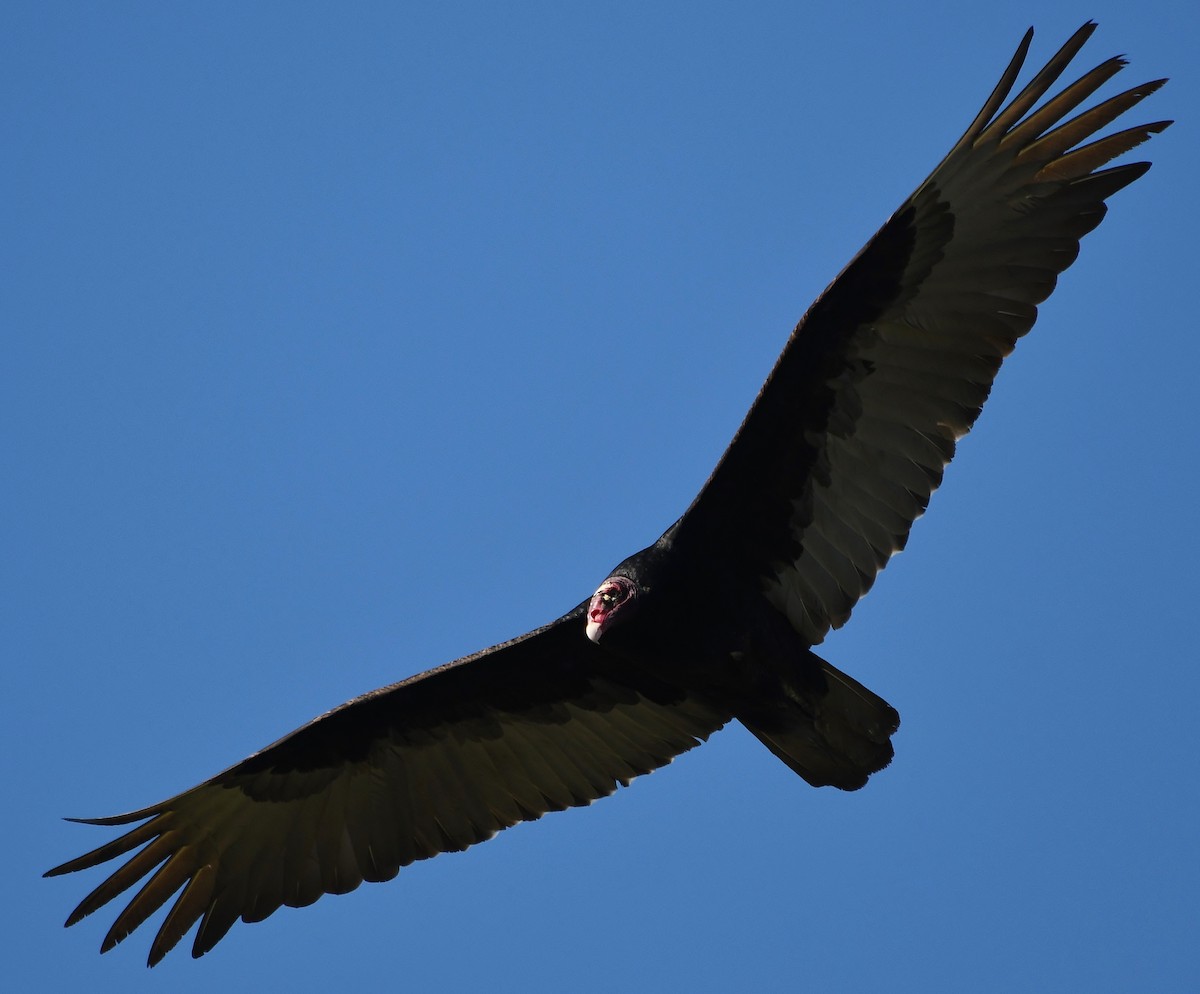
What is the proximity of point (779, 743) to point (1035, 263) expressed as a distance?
2.45 m

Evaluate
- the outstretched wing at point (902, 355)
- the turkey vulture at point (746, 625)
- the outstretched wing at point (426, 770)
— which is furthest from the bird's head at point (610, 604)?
the outstretched wing at point (426, 770)

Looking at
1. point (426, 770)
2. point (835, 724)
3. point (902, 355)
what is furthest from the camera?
point (426, 770)

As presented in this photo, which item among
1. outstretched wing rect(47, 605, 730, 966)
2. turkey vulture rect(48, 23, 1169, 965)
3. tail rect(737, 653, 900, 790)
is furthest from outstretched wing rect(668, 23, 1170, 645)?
outstretched wing rect(47, 605, 730, 966)

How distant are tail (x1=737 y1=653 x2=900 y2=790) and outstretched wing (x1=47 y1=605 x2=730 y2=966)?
2.20 feet

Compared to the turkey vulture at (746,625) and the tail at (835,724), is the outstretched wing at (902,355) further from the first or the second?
the tail at (835,724)

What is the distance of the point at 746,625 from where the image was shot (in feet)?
24.2

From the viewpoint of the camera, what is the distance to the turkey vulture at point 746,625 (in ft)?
23.0

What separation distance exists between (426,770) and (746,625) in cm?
198

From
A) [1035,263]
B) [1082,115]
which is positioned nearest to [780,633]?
[1035,263]

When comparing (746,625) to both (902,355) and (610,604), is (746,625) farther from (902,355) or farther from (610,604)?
(902,355)

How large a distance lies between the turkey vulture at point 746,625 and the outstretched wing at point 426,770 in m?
0.01

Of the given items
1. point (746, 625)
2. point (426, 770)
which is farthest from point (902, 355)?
point (426, 770)

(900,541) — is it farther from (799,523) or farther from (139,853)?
(139,853)

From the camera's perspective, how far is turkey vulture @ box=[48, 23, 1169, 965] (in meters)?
7.02
